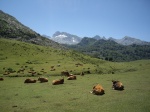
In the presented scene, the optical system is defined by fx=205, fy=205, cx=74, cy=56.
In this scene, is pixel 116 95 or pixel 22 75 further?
A: pixel 22 75

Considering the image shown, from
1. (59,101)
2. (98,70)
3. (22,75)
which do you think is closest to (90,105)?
(59,101)

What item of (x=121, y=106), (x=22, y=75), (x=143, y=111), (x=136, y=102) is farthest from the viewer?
(x=22, y=75)

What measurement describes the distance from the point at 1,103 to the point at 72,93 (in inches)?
341

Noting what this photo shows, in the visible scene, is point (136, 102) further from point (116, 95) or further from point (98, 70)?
point (98, 70)

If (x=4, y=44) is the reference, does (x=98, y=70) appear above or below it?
below

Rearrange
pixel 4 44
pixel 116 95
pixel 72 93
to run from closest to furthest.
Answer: pixel 116 95, pixel 72 93, pixel 4 44

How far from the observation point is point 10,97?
2430cm

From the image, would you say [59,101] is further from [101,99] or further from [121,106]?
[121,106]

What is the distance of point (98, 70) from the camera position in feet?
201

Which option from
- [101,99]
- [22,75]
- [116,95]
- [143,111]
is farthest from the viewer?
[22,75]

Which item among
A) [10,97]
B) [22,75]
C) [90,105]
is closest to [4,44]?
[22,75]

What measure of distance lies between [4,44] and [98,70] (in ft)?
192

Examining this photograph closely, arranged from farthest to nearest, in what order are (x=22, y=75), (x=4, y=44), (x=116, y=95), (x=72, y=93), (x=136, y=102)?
(x=4, y=44) < (x=22, y=75) < (x=72, y=93) < (x=116, y=95) < (x=136, y=102)

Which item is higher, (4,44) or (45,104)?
(4,44)
